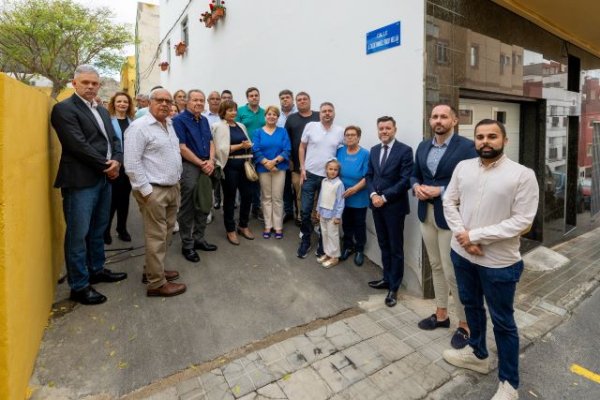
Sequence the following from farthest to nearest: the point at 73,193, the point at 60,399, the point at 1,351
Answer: the point at 73,193 < the point at 60,399 < the point at 1,351

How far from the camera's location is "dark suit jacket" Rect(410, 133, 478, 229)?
305 cm

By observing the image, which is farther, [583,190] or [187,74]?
[187,74]

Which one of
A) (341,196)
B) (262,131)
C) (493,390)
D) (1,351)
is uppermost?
(262,131)

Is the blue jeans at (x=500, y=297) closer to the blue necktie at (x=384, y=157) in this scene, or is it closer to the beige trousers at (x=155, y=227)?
the blue necktie at (x=384, y=157)

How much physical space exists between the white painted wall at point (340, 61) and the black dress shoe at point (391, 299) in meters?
0.36

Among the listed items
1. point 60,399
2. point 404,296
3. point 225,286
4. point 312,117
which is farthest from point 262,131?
point 60,399

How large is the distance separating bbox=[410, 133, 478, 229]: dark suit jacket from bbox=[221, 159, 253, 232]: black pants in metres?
2.34

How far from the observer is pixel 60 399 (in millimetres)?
2445

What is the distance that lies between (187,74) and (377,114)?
9095 millimetres

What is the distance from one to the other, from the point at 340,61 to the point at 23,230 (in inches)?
152

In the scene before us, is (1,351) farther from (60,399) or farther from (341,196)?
(341,196)

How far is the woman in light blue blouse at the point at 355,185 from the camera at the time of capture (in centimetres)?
428

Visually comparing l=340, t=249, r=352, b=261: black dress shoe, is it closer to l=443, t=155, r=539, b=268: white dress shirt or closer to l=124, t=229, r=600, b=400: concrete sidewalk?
l=124, t=229, r=600, b=400: concrete sidewalk

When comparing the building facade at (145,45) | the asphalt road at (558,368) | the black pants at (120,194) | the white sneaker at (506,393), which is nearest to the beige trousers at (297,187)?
the black pants at (120,194)
